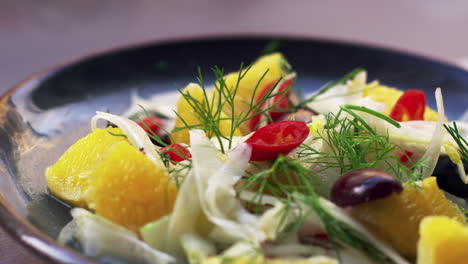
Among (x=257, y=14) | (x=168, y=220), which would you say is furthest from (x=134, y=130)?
(x=257, y=14)

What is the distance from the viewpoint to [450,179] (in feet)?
7.23

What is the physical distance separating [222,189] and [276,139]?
318mm

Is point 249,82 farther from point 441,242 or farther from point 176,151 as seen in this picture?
point 441,242

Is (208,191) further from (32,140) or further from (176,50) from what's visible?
(176,50)

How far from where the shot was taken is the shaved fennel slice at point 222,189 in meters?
1.73

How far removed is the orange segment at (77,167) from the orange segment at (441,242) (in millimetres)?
1186

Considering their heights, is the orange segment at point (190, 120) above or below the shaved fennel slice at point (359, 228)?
above

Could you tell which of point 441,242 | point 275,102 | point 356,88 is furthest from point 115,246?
point 356,88

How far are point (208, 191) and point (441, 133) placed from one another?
985 mm

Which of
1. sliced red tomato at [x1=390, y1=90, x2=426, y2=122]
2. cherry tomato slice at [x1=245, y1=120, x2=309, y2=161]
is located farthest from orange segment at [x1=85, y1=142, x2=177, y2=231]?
sliced red tomato at [x1=390, y1=90, x2=426, y2=122]

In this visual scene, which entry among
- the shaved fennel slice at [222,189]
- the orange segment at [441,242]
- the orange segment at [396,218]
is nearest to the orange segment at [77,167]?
the shaved fennel slice at [222,189]

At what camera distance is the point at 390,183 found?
172 cm

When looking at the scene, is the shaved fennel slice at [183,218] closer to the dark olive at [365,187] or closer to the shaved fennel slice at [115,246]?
the shaved fennel slice at [115,246]

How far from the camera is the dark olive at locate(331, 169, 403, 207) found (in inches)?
67.2
